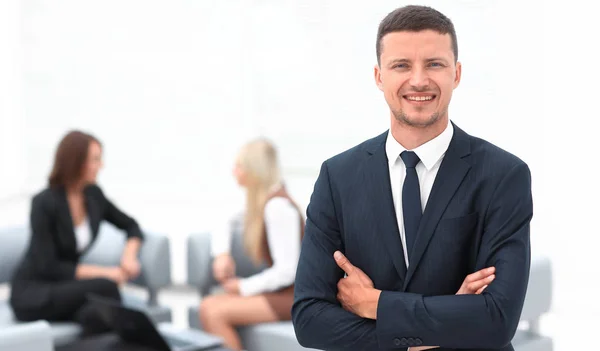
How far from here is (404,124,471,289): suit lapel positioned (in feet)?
4.50

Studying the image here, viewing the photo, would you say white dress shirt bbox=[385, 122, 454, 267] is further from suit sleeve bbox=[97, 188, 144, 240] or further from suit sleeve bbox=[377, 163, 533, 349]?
suit sleeve bbox=[97, 188, 144, 240]

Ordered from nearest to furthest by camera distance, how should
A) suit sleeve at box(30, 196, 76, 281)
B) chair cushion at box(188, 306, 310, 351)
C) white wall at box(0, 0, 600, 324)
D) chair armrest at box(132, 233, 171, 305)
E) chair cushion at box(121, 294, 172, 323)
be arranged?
chair cushion at box(188, 306, 310, 351)
suit sleeve at box(30, 196, 76, 281)
chair cushion at box(121, 294, 172, 323)
chair armrest at box(132, 233, 171, 305)
white wall at box(0, 0, 600, 324)

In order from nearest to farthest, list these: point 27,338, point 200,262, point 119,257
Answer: point 27,338 < point 200,262 < point 119,257

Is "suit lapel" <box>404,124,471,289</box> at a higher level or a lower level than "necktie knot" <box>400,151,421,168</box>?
lower

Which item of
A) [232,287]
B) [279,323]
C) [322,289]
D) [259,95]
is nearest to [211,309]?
[232,287]

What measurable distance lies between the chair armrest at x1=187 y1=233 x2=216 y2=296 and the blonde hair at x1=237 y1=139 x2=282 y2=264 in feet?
1.62

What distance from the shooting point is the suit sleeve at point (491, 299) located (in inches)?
54.4

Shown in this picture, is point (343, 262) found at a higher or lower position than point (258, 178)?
higher

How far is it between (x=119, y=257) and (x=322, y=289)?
2854mm

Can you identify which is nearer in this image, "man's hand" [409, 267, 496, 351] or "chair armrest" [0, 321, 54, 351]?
"man's hand" [409, 267, 496, 351]

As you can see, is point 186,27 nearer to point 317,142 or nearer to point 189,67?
point 189,67

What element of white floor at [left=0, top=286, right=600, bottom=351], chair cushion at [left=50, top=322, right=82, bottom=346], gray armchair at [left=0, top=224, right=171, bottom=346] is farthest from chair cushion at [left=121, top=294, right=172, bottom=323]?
chair cushion at [left=50, top=322, right=82, bottom=346]

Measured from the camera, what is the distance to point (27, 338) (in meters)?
2.74

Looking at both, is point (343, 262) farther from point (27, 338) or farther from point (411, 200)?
point (27, 338)
